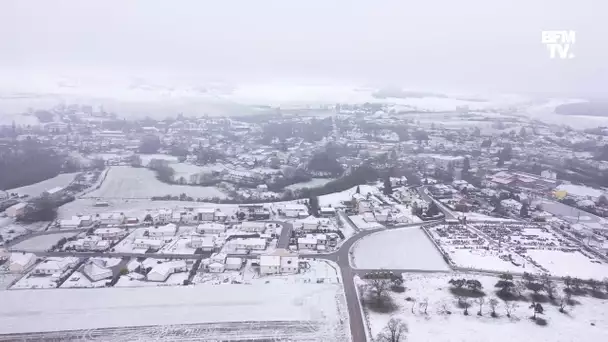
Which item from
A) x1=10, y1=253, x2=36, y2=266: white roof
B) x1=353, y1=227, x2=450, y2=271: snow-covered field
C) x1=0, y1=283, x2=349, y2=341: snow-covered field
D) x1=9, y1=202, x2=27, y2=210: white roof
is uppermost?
x1=9, y1=202, x2=27, y2=210: white roof

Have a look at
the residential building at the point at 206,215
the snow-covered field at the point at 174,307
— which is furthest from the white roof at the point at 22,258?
the residential building at the point at 206,215

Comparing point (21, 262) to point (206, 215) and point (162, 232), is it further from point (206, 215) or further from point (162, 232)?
point (206, 215)

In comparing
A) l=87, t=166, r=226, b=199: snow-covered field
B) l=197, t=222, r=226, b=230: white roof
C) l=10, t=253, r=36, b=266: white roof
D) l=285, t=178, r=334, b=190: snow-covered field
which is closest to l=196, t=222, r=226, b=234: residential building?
l=197, t=222, r=226, b=230: white roof

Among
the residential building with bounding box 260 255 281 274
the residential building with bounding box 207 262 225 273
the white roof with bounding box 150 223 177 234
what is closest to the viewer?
the residential building with bounding box 260 255 281 274

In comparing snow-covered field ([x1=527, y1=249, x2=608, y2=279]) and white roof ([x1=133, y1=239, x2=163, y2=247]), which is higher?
white roof ([x1=133, y1=239, x2=163, y2=247])

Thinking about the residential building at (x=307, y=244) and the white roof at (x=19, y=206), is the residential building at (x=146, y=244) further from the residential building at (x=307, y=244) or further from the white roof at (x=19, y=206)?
the white roof at (x=19, y=206)

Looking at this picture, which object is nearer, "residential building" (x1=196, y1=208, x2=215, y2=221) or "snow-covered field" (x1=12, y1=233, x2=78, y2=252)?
"snow-covered field" (x1=12, y1=233, x2=78, y2=252)

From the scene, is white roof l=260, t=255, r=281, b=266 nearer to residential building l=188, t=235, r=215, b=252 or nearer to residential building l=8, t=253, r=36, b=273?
residential building l=188, t=235, r=215, b=252
